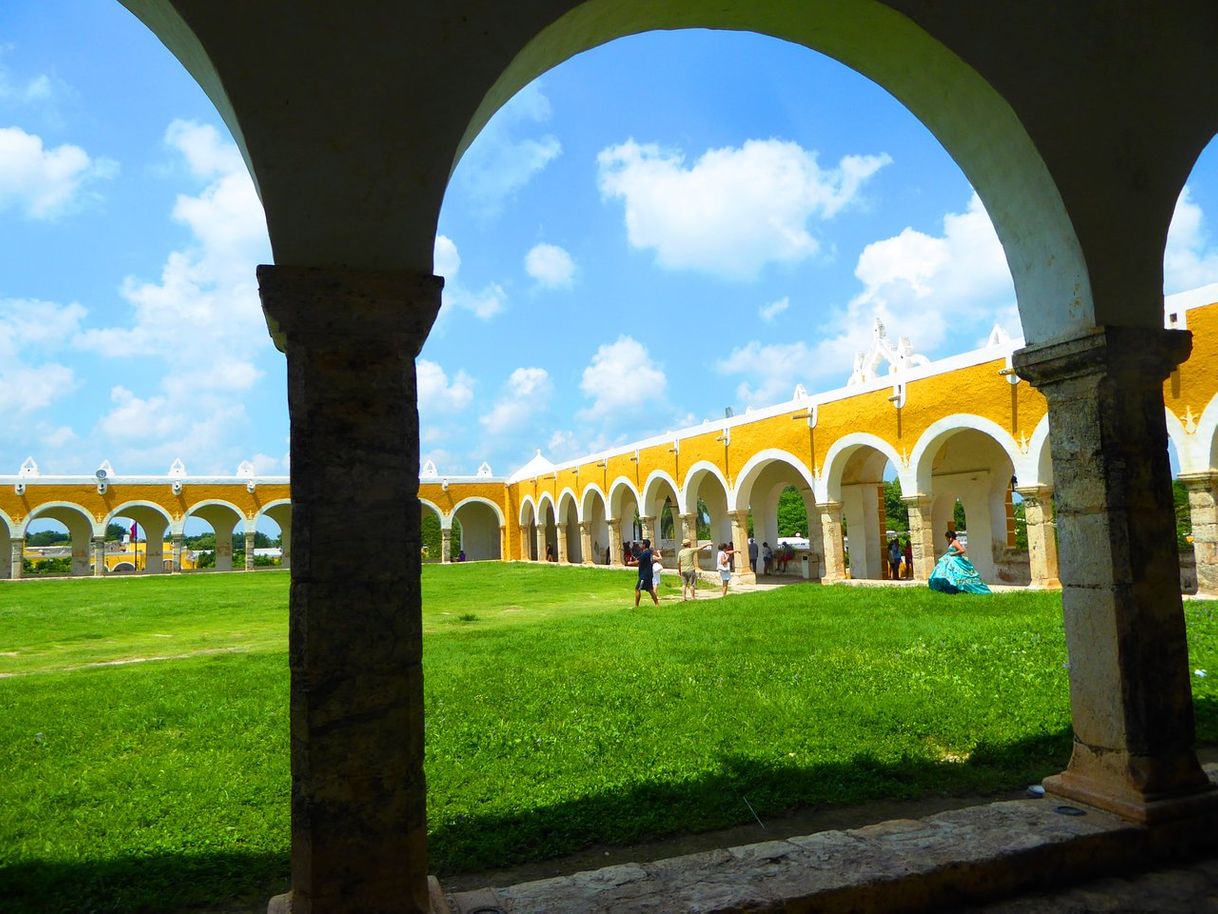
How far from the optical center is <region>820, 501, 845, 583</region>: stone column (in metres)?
16.7

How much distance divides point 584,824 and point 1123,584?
2493mm

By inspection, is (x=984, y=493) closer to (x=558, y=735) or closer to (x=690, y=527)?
(x=690, y=527)

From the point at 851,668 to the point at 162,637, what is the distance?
32.8 feet

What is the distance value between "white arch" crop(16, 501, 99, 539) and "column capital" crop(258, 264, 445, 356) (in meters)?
31.5

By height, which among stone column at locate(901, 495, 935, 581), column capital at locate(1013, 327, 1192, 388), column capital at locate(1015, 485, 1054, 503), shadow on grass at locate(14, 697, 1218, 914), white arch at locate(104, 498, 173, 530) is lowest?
shadow on grass at locate(14, 697, 1218, 914)

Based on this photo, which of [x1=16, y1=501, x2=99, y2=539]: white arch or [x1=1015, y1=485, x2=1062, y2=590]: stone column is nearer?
[x1=1015, y1=485, x2=1062, y2=590]: stone column

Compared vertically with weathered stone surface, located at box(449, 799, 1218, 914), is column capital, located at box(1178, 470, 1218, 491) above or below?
above

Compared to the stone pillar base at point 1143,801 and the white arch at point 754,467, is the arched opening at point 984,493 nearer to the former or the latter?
the white arch at point 754,467

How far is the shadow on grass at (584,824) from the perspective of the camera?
3.16 m

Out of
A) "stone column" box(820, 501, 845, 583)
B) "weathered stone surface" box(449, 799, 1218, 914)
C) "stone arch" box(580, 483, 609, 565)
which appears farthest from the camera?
"stone arch" box(580, 483, 609, 565)

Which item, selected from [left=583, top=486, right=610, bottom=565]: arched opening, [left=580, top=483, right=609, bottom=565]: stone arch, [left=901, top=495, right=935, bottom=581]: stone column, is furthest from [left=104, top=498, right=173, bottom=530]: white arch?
[left=901, top=495, right=935, bottom=581]: stone column

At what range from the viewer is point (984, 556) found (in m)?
17.5

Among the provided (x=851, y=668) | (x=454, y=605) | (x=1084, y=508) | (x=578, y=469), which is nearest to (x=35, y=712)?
(x=851, y=668)

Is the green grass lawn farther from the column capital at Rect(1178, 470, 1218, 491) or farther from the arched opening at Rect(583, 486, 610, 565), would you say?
the arched opening at Rect(583, 486, 610, 565)
